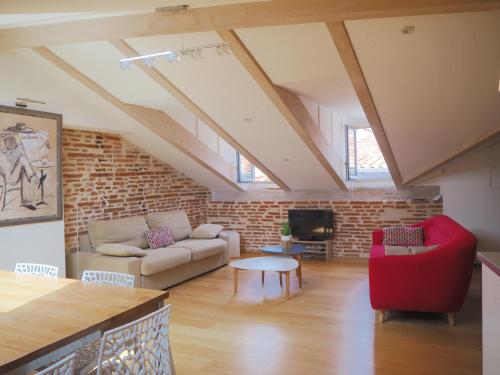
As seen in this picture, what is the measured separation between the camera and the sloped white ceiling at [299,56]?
3885 mm

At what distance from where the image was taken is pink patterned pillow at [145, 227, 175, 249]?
6438 millimetres

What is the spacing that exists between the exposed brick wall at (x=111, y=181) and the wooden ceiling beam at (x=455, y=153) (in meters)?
4.11

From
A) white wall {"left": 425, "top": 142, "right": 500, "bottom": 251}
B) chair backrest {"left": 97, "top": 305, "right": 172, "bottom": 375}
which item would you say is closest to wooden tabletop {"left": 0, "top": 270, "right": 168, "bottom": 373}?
chair backrest {"left": 97, "top": 305, "right": 172, "bottom": 375}

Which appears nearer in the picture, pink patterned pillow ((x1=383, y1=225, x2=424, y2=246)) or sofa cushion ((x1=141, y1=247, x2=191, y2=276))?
sofa cushion ((x1=141, y1=247, x2=191, y2=276))

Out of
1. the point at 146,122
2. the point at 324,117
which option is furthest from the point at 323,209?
the point at 146,122

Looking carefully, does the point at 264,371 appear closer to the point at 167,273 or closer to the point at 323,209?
the point at 167,273

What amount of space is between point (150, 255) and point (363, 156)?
4.25 meters

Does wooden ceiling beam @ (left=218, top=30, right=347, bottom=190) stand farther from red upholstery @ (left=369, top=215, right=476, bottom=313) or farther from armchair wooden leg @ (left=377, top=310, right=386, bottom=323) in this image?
armchair wooden leg @ (left=377, top=310, right=386, bottom=323)

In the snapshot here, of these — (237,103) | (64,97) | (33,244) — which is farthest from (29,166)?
(237,103)

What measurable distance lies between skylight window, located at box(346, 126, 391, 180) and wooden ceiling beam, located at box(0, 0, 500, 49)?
4816mm

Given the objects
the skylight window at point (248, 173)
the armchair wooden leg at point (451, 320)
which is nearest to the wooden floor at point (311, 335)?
the armchair wooden leg at point (451, 320)

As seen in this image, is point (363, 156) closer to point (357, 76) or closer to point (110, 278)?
point (357, 76)

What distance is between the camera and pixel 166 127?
6.41m

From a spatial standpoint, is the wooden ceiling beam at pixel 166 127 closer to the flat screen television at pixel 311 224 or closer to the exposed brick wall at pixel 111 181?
the exposed brick wall at pixel 111 181
